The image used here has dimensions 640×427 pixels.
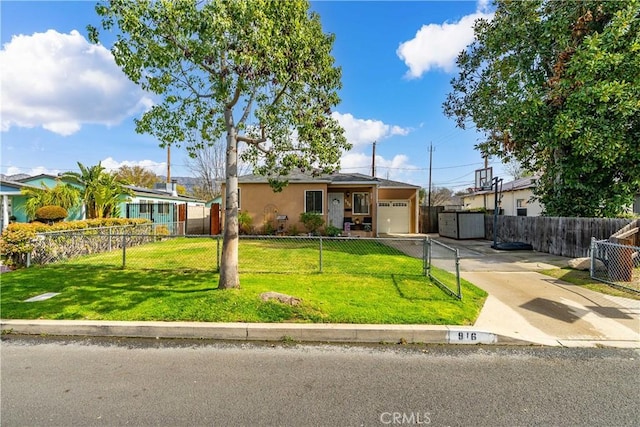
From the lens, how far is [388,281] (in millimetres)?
6781

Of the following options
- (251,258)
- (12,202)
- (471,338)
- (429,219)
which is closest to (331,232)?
(251,258)

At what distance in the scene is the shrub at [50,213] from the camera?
12648 mm

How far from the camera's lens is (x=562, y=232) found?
450 inches

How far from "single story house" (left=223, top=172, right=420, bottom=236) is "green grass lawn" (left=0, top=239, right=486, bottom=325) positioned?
7.13m

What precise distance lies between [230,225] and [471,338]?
4.46 meters

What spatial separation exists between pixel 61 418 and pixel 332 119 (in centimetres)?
629

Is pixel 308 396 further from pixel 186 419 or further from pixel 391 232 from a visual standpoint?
pixel 391 232

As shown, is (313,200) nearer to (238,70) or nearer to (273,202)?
(273,202)

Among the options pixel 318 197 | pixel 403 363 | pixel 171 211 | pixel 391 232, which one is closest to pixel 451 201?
pixel 391 232

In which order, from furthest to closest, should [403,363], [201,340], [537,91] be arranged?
[537,91], [201,340], [403,363]

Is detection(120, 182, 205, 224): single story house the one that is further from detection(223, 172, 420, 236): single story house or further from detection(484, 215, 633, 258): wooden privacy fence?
detection(484, 215, 633, 258): wooden privacy fence

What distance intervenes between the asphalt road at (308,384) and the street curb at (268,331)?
181 millimetres

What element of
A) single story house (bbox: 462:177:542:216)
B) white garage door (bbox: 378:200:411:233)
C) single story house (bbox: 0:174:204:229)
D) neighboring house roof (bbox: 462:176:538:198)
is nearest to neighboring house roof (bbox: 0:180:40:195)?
single story house (bbox: 0:174:204:229)

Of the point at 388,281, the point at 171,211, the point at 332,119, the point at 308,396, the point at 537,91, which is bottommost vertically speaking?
the point at 308,396
